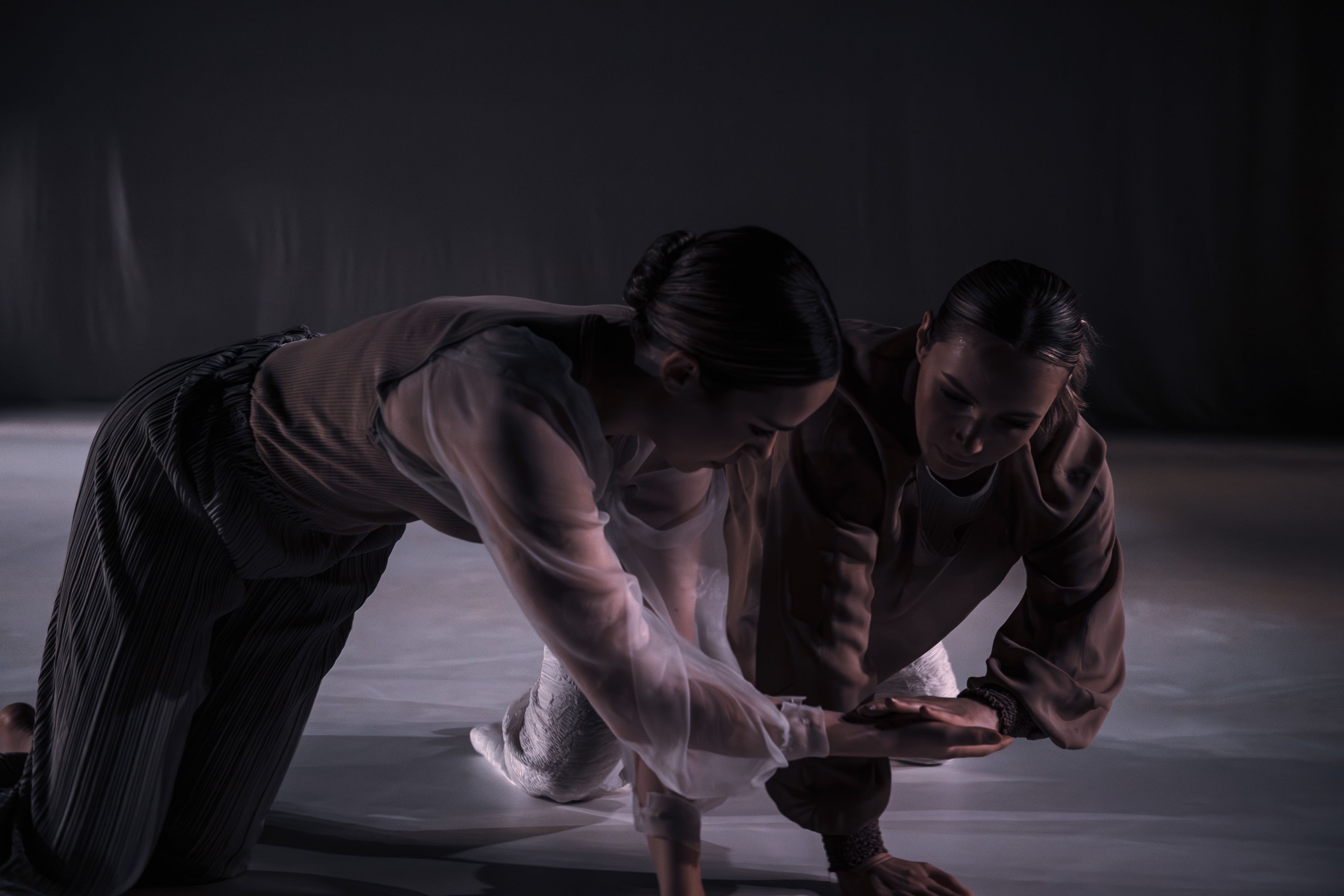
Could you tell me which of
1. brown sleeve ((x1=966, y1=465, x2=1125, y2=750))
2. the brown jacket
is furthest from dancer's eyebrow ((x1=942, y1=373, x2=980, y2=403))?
brown sleeve ((x1=966, y1=465, x2=1125, y2=750))

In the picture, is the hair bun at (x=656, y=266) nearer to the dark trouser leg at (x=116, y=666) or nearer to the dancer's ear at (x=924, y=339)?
the dancer's ear at (x=924, y=339)

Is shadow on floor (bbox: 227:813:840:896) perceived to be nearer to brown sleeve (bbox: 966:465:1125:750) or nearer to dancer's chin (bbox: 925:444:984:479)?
brown sleeve (bbox: 966:465:1125:750)

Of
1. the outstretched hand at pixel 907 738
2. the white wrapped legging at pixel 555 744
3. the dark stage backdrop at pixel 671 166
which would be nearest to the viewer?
the outstretched hand at pixel 907 738

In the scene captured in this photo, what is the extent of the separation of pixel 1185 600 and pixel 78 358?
20.6ft

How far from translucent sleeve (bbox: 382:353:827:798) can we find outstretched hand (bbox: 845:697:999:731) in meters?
0.09

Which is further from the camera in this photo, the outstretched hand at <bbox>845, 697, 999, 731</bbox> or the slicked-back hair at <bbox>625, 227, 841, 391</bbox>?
the outstretched hand at <bbox>845, 697, 999, 731</bbox>

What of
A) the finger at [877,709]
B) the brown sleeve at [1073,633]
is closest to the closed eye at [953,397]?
the brown sleeve at [1073,633]

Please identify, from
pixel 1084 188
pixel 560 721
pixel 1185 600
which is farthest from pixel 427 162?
pixel 560 721

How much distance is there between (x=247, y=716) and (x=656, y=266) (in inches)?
32.6

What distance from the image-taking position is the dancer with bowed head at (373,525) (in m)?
1.02

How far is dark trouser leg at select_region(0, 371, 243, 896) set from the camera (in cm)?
134

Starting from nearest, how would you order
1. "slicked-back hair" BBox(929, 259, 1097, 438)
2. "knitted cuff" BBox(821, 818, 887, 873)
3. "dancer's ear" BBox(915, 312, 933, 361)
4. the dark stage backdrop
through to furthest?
"slicked-back hair" BBox(929, 259, 1097, 438), "dancer's ear" BBox(915, 312, 933, 361), "knitted cuff" BBox(821, 818, 887, 873), the dark stage backdrop

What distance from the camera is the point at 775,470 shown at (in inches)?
59.8

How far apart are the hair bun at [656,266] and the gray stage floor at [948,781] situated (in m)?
0.83
